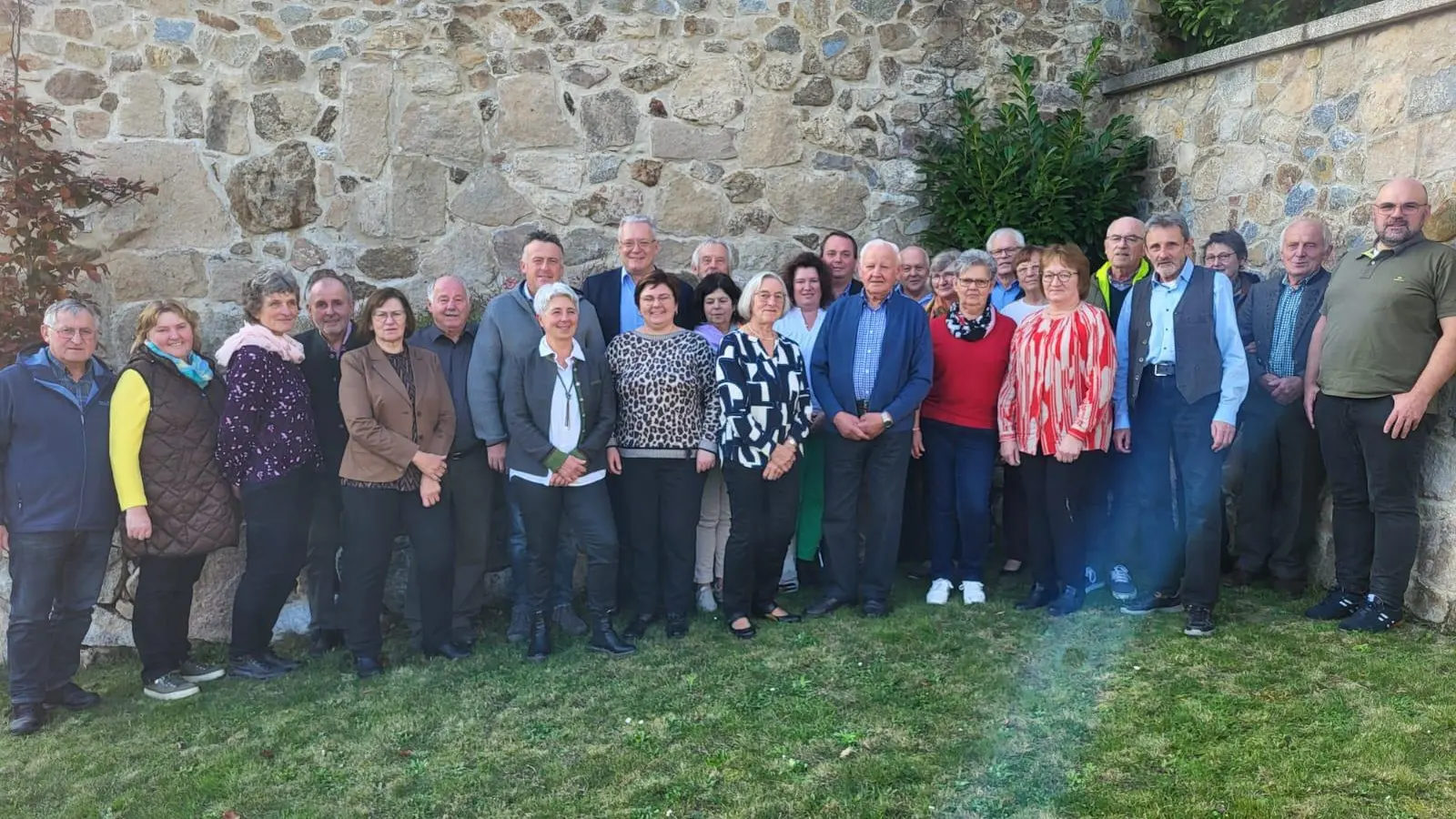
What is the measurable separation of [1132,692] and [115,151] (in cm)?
534

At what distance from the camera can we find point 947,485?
4266 millimetres

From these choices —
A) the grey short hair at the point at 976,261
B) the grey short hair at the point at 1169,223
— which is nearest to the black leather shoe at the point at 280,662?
the grey short hair at the point at 976,261

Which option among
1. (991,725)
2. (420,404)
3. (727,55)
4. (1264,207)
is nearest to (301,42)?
(727,55)

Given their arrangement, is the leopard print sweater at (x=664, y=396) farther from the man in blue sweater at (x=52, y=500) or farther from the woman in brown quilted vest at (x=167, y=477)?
the man in blue sweater at (x=52, y=500)

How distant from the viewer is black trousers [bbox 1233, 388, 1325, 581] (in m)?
4.22

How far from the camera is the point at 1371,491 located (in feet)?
12.3

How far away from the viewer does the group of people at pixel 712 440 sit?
3465 millimetres

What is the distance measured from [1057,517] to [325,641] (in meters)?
3.04

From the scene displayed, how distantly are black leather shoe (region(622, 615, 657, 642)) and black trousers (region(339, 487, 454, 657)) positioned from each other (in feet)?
2.31

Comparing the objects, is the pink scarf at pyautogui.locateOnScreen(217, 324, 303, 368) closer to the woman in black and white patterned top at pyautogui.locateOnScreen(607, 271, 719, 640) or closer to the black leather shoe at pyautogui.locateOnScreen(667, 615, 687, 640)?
the woman in black and white patterned top at pyautogui.locateOnScreen(607, 271, 719, 640)

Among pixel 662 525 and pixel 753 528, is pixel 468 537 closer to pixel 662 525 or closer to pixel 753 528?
pixel 662 525

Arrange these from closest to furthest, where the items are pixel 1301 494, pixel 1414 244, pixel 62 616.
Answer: pixel 62 616, pixel 1414 244, pixel 1301 494

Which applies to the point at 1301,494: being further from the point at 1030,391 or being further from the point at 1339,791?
the point at 1339,791

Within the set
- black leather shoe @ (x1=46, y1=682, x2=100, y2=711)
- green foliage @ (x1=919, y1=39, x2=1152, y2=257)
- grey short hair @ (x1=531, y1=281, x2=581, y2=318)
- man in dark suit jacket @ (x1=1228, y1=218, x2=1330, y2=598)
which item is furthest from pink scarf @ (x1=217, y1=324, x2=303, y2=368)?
man in dark suit jacket @ (x1=1228, y1=218, x2=1330, y2=598)
